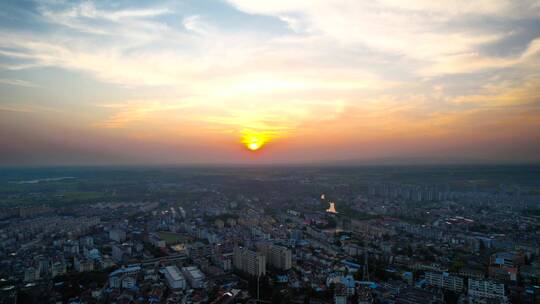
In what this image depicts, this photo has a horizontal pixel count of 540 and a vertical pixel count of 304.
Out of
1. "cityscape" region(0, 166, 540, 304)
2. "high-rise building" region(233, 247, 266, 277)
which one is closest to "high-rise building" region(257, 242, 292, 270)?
"cityscape" region(0, 166, 540, 304)

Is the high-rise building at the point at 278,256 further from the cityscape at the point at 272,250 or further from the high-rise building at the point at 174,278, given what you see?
the high-rise building at the point at 174,278

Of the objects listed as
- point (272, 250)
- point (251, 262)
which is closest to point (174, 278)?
point (251, 262)

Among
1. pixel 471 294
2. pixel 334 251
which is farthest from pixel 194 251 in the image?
pixel 471 294

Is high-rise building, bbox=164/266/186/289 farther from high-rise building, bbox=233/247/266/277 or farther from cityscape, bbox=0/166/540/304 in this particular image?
high-rise building, bbox=233/247/266/277

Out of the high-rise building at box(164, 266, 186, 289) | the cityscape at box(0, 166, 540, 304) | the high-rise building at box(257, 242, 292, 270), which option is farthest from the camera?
the high-rise building at box(257, 242, 292, 270)

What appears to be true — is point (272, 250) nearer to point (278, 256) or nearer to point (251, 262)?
point (278, 256)

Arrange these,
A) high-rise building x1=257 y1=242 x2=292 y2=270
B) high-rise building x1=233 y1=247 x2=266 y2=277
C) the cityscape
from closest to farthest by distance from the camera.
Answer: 1. the cityscape
2. high-rise building x1=233 y1=247 x2=266 y2=277
3. high-rise building x1=257 y1=242 x2=292 y2=270
